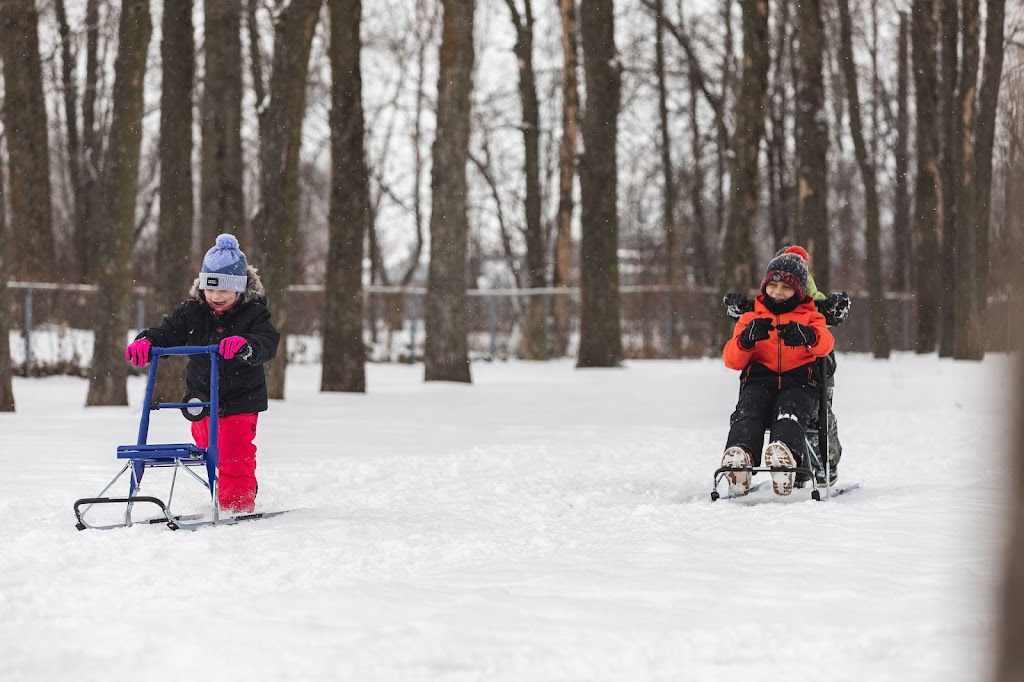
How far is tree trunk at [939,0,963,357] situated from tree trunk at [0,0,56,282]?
16.7m

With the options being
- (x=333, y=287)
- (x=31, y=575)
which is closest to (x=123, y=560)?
(x=31, y=575)

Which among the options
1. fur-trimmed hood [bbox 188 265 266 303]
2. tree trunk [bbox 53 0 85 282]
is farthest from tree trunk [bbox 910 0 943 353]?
fur-trimmed hood [bbox 188 265 266 303]

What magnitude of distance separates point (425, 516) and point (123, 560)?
6.54ft

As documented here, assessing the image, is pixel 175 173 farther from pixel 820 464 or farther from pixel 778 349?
pixel 820 464

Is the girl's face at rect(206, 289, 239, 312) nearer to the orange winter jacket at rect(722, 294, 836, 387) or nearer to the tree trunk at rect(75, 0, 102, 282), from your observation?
the orange winter jacket at rect(722, 294, 836, 387)

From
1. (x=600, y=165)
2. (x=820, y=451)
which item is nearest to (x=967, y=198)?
(x=600, y=165)

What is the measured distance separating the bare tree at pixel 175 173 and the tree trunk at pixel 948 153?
1578 centimetres

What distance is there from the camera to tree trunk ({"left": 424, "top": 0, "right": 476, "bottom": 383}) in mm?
Result: 17016

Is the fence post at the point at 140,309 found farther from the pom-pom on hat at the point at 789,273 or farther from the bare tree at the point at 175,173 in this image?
the pom-pom on hat at the point at 789,273

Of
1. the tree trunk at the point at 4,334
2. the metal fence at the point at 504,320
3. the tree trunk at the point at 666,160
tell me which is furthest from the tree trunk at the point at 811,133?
the tree trunk at the point at 4,334

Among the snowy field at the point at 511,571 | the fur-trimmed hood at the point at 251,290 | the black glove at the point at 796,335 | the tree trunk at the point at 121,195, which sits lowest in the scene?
the snowy field at the point at 511,571

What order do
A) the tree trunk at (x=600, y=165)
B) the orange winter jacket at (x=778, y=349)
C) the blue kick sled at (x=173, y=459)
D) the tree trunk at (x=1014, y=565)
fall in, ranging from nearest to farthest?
the tree trunk at (x=1014, y=565) → the blue kick sled at (x=173, y=459) → the orange winter jacket at (x=778, y=349) → the tree trunk at (x=600, y=165)

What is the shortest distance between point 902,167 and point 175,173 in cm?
2803

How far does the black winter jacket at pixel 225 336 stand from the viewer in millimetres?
6875
